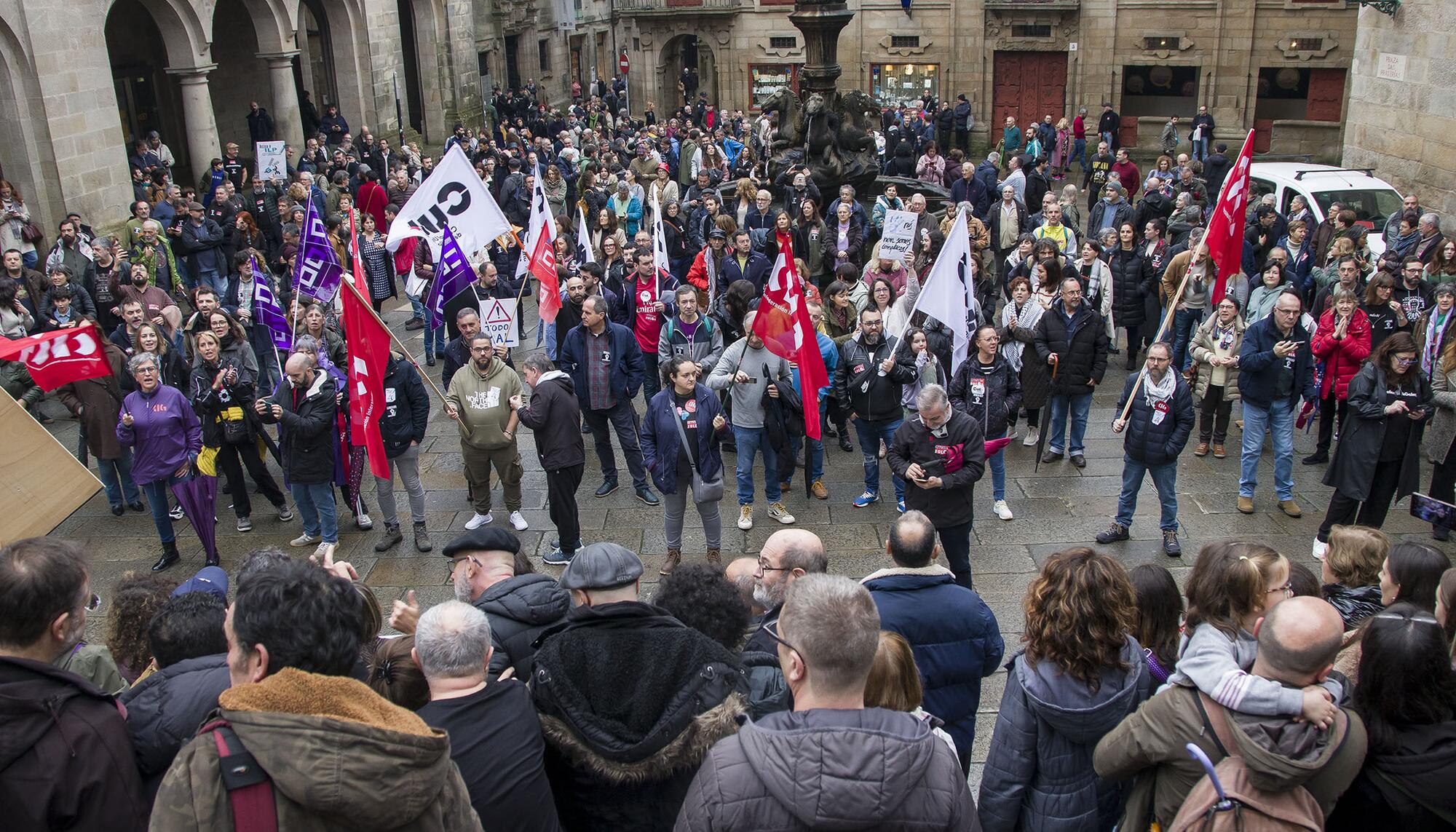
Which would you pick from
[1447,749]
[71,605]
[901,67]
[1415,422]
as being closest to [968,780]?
[1447,749]

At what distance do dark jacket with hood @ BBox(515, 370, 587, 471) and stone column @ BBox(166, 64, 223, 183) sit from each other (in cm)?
1485

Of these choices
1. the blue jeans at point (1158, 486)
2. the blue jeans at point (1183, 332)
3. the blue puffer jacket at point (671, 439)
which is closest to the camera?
the blue puffer jacket at point (671, 439)

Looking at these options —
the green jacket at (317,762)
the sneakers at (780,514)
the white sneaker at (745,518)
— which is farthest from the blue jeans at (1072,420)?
the green jacket at (317,762)

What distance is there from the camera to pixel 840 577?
344 cm

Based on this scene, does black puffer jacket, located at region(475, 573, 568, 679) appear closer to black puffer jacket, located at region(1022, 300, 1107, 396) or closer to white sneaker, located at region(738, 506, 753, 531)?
white sneaker, located at region(738, 506, 753, 531)

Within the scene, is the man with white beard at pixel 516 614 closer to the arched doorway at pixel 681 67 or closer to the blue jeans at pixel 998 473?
Answer: the blue jeans at pixel 998 473

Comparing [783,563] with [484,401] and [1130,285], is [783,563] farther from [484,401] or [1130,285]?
[1130,285]

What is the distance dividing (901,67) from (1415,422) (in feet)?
90.1

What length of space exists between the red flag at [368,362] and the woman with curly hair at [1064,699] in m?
5.49

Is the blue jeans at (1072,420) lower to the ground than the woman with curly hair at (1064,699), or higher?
lower

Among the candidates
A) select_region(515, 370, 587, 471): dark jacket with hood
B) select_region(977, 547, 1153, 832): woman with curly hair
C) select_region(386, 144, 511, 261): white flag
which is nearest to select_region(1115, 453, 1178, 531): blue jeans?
select_region(515, 370, 587, 471): dark jacket with hood

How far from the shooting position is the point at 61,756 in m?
3.32

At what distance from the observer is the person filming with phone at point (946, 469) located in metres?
7.36

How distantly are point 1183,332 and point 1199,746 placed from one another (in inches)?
360
